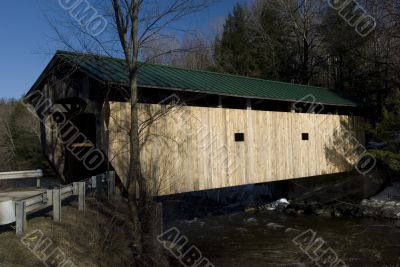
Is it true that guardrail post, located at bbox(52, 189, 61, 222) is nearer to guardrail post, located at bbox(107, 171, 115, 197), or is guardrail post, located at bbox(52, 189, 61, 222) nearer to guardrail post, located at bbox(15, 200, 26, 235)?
guardrail post, located at bbox(15, 200, 26, 235)

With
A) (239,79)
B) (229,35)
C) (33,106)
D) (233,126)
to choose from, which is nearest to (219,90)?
(233,126)

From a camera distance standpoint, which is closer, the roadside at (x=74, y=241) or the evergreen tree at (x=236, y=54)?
the roadside at (x=74, y=241)

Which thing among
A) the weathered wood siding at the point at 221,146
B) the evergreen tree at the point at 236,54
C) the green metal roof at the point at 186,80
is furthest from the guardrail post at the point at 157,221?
the evergreen tree at the point at 236,54

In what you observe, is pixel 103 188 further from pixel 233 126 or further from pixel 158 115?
pixel 233 126

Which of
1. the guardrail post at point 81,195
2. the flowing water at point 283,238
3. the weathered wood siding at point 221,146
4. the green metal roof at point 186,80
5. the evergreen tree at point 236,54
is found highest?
the evergreen tree at point 236,54

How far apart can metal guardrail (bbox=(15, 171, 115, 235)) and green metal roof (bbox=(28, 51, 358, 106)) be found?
86.9 inches

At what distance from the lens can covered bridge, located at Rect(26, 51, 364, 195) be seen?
911 centimetres

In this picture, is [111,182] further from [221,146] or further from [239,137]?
[239,137]

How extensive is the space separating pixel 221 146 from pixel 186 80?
2.04 metres

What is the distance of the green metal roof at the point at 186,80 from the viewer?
9195mm

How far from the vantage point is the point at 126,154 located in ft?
29.3

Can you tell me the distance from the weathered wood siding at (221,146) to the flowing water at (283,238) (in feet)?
5.79

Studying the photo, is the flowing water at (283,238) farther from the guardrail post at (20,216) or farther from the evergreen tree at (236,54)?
the evergreen tree at (236,54)

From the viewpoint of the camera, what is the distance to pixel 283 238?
39.0 ft
